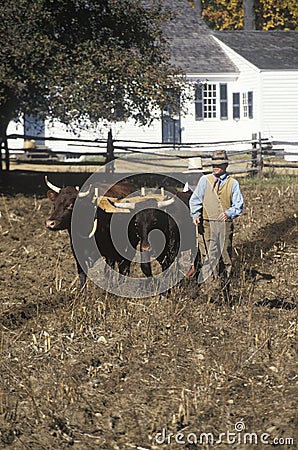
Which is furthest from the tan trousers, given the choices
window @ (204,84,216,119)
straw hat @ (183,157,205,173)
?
window @ (204,84,216,119)

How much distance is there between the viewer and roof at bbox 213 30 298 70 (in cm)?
3444

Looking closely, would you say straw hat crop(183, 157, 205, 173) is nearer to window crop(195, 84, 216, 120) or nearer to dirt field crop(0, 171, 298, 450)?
dirt field crop(0, 171, 298, 450)

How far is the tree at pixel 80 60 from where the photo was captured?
1758 centimetres

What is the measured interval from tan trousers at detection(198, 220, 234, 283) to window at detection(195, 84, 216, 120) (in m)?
25.0

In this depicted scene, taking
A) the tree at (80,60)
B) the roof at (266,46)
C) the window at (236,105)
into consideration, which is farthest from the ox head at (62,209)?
the window at (236,105)

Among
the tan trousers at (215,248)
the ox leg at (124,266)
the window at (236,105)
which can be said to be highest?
the window at (236,105)

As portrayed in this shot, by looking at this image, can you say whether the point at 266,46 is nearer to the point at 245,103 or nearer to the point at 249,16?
the point at 245,103

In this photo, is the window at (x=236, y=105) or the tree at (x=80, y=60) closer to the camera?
the tree at (x=80, y=60)

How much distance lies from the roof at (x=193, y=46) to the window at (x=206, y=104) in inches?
30.8

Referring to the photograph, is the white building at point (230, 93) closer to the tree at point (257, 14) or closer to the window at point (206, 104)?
the window at point (206, 104)

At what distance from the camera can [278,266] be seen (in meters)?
12.8

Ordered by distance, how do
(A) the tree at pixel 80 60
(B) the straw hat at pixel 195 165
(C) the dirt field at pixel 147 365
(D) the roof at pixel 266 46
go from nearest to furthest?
(C) the dirt field at pixel 147 365
(A) the tree at pixel 80 60
(B) the straw hat at pixel 195 165
(D) the roof at pixel 266 46

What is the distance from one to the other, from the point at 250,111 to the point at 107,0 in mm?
16840

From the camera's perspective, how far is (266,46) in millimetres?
36750
